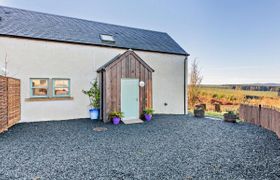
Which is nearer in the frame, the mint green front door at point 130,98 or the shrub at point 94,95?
the mint green front door at point 130,98

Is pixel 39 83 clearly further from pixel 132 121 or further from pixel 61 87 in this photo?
pixel 132 121

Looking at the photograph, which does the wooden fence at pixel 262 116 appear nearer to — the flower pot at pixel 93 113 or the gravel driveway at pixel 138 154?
the gravel driveway at pixel 138 154

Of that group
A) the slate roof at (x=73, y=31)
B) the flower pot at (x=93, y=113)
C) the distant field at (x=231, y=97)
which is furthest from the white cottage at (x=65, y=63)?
the distant field at (x=231, y=97)

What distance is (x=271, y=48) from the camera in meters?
13.6

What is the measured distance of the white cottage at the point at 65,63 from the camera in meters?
9.03

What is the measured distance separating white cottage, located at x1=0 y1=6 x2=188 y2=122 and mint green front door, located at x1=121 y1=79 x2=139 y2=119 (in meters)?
0.09

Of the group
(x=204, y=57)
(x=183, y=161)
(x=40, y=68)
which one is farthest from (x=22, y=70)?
(x=204, y=57)

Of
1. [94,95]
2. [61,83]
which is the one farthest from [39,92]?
[94,95]

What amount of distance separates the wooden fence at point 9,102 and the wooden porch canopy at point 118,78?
4.13 metres

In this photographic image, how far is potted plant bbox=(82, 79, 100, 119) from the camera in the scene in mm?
9992

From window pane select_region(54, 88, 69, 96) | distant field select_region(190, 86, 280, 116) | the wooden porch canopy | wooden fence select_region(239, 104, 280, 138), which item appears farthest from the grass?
window pane select_region(54, 88, 69, 96)

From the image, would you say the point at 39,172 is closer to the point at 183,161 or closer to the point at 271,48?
the point at 183,161

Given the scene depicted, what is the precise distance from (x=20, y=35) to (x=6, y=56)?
1272 mm

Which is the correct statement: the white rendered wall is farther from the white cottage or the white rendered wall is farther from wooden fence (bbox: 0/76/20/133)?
wooden fence (bbox: 0/76/20/133)
